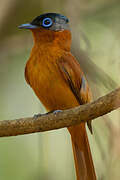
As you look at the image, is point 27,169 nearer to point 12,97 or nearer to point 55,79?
point 12,97

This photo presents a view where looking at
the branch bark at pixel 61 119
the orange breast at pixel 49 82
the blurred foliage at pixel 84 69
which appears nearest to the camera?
the blurred foliage at pixel 84 69

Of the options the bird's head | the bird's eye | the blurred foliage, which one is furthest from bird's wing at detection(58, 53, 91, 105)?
the bird's eye

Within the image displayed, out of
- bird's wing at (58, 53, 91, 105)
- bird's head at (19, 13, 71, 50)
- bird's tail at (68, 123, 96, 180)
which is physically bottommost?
bird's tail at (68, 123, 96, 180)

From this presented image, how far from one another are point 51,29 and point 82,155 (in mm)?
1264

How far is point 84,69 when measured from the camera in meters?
2.94

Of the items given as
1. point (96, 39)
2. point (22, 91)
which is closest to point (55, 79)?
point (96, 39)

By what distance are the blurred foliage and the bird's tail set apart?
8 cm

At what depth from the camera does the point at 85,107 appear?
241 centimetres

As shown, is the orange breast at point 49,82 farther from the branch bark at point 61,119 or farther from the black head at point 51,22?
the branch bark at point 61,119

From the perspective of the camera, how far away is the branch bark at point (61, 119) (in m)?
2.29

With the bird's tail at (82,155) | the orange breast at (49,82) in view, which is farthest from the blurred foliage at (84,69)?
the orange breast at (49,82)

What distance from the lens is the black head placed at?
11.1ft

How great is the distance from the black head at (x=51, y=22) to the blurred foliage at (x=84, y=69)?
128mm

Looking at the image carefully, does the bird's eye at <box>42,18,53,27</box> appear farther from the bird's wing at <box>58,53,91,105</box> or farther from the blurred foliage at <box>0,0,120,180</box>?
the bird's wing at <box>58,53,91,105</box>
